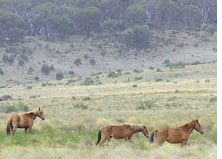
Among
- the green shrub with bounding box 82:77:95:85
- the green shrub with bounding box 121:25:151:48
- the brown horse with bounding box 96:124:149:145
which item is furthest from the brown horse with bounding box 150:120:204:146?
the green shrub with bounding box 121:25:151:48

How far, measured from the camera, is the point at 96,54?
80.2 metres

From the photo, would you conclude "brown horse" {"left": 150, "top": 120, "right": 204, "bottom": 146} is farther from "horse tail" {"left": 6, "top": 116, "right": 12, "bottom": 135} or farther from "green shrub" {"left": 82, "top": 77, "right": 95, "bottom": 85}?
"green shrub" {"left": 82, "top": 77, "right": 95, "bottom": 85}

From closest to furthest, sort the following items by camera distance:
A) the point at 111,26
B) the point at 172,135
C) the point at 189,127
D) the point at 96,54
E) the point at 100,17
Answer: the point at 172,135 < the point at 189,127 < the point at 96,54 < the point at 111,26 < the point at 100,17

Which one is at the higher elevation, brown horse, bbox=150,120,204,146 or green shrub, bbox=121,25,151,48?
green shrub, bbox=121,25,151,48

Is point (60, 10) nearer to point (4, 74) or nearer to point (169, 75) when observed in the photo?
point (4, 74)

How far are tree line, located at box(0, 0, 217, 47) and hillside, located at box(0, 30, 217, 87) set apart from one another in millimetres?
2178

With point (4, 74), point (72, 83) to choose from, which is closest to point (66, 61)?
point (4, 74)

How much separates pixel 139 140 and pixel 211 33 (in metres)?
74.1

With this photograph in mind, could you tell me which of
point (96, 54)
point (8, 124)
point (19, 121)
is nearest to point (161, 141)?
point (19, 121)

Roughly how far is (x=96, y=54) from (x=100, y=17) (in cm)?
818

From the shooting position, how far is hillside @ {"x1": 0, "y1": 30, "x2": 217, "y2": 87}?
7156cm

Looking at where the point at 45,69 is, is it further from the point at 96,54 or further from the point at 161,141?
the point at 161,141

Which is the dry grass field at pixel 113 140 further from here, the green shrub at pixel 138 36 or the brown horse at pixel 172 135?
the green shrub at pixel 138 36

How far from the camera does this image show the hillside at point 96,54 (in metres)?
71.6
